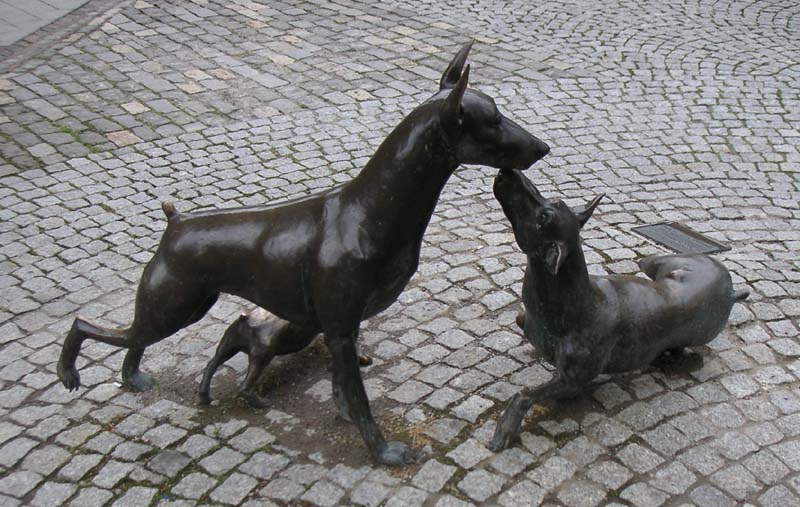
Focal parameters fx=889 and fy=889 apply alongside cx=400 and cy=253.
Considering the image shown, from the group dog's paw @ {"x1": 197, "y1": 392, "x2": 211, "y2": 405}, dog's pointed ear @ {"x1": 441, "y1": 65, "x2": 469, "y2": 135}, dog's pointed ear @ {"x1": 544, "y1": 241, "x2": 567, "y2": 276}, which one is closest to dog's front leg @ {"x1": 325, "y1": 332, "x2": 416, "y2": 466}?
dog's paw @ {"x1": 197, "y1": 392, "x2": 211, "y2": 405}

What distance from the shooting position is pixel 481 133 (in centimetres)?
381

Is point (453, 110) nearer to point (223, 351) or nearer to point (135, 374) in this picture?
point (223, 351)

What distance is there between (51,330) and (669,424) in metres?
3.78

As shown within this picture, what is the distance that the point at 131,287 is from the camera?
6.14 m

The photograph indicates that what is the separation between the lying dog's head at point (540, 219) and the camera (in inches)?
165

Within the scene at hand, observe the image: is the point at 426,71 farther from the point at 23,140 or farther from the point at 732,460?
the point at 732,460

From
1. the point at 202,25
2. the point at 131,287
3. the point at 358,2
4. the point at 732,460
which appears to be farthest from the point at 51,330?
the point at 358,2

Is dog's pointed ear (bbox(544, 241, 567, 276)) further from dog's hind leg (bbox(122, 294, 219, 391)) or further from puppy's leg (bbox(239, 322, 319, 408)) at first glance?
dog's hind leg (bbox(122, 294, 219, 391))

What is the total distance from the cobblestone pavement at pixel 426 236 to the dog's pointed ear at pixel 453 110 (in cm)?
166

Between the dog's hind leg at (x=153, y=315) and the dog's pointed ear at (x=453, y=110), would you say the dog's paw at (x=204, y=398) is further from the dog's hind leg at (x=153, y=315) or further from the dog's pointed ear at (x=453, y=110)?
the dog's pointed ear at (x=453, y=110)

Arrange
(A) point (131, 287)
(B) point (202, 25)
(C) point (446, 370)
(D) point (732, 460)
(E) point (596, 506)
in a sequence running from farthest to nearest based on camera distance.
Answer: (B) point (202, 25) → (A) point (131, 287) → (C) point (446, 370) → (D) point (732, 460) → (E) point (596, 506)

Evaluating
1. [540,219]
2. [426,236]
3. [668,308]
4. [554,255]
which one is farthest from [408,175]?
[426,236]

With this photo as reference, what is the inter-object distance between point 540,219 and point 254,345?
1682 millimetres

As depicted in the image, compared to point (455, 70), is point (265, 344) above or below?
below
